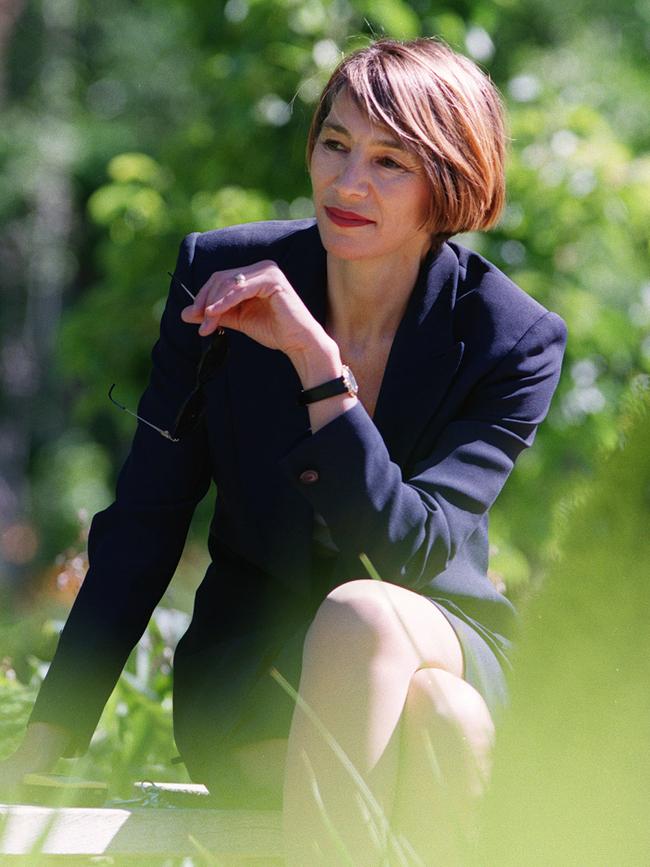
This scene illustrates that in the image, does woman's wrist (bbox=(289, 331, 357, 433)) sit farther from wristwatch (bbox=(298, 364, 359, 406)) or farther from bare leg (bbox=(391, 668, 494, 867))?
bare leg (bbox=(391, 668, 494, 867))

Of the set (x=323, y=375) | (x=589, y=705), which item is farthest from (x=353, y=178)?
(x=589, y=705)

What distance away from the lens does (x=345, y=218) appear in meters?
2.29

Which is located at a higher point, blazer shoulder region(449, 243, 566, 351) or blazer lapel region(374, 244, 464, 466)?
blazer shoulder region(449, 243, 566, 351)

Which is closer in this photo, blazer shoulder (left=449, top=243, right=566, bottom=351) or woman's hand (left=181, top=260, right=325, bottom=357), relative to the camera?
woman's hand (left=181, top=260, right=325, bottom=357)

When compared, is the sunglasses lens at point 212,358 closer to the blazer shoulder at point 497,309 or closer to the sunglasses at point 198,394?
the sunglasses at point 198,394

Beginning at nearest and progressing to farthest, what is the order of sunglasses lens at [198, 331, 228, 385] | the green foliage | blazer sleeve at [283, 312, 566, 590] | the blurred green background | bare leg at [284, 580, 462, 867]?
1. the green foliage
2. bare leg at [284, 580, 462, 867]
3. blazer sleeve at [283, 312, 566, 590]
4. sunglasses lens at [198, 331, 228, 385]
5. the blurred green background

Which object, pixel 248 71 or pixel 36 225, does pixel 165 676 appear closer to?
pixel 248 71

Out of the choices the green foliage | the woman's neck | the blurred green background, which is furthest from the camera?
the blurred green background

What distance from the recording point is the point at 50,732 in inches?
88.0

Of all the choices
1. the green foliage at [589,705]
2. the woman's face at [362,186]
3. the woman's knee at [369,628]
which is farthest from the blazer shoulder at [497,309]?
the green foliage at [589,705]

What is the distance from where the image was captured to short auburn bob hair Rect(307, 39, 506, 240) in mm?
2268

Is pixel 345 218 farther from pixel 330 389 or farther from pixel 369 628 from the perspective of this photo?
pixel 369 628

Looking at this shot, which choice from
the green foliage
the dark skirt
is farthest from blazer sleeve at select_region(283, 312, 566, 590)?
the green foliage

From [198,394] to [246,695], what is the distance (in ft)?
1.67
